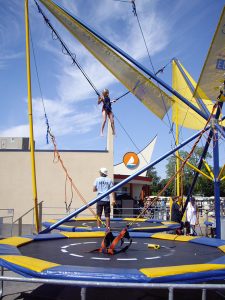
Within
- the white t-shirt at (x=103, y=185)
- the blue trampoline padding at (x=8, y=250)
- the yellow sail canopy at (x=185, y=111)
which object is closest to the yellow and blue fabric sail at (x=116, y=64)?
the yellow sail canopy at (x=185, y=111)

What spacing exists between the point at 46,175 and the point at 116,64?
756 centimetres

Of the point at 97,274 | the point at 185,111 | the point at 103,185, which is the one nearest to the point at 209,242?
the point at 103,185

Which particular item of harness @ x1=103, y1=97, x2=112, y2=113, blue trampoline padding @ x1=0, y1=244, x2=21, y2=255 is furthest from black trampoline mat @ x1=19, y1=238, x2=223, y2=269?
harness @ x1=103, y1=97, x2=112, y2=113

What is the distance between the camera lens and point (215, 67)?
552cm

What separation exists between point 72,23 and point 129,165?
11895mm

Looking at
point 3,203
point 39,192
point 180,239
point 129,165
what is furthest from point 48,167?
point 180,239

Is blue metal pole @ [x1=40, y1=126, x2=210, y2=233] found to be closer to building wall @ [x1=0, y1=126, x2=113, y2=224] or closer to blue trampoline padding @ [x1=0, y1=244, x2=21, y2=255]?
blue trampoline padding @ [x1=0, y1=244, x2=21, y2=255]

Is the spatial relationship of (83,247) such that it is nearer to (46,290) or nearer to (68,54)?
(46,290)

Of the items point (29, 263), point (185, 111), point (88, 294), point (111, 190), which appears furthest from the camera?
point (185, 111)

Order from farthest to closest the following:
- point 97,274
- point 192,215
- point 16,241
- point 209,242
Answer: point 192,215 → point 209,242 → point 16,241 → point 97,274

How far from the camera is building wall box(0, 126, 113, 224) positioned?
44.2 ft

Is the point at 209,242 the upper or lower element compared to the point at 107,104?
lower

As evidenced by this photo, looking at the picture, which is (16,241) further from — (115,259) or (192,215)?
(192,215)

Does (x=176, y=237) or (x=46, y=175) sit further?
(x=46, y=175)
